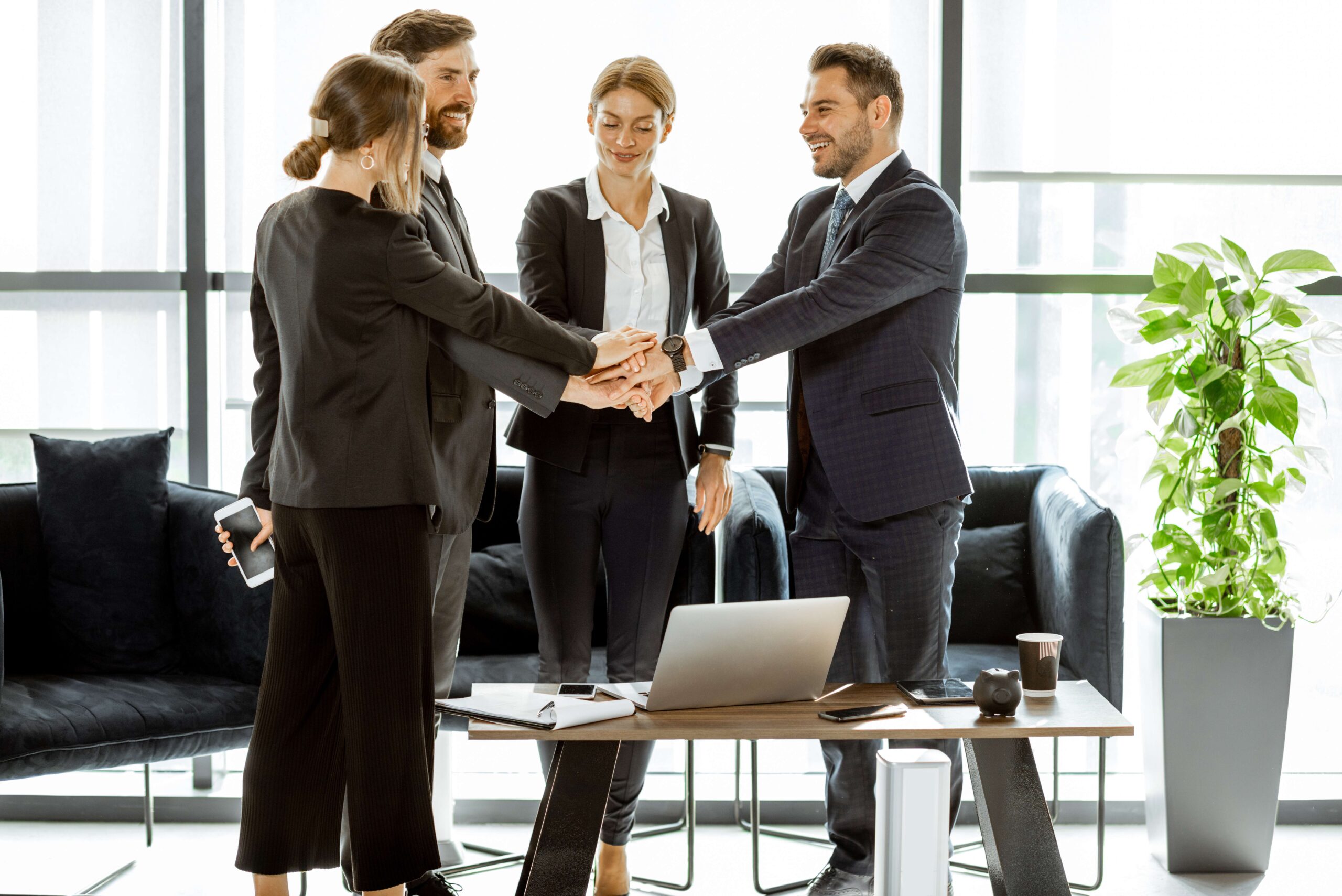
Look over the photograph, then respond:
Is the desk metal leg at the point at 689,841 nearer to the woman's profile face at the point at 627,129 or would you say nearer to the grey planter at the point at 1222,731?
the grey planter at the point at 1222,731

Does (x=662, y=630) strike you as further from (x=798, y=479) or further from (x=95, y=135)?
(x=95, y=135)

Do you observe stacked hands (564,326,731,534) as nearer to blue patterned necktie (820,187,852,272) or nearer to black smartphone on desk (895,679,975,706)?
blue patterned necktie (820,187,852,272)

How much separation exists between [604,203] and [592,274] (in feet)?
0.55

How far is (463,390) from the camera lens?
225 centimetres

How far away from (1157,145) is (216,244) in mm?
2831

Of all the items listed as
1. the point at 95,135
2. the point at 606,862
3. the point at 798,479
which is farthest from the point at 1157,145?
the point at 95,135

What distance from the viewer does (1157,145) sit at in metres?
3.48

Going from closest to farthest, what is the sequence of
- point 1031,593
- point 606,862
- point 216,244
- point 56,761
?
point 56,761 → point 606,862 → point 1031,593 → point 216,244

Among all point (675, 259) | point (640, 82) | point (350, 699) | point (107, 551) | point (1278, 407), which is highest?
point (640, 82)

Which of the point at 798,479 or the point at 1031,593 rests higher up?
the point at 798,479

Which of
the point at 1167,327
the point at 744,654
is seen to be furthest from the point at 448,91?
the point at 1167,327

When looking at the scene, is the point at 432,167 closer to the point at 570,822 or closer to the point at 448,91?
the point at 448,91

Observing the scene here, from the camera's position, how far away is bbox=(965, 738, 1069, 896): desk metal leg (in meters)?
1.72

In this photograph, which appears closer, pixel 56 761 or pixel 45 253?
pixel 56 761
